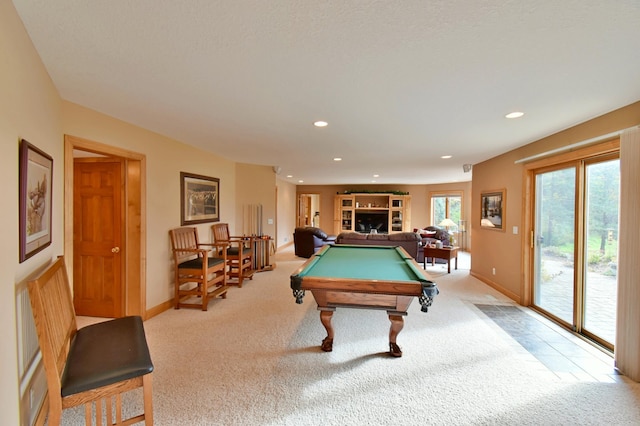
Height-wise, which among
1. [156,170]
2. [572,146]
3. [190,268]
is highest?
[572,146]

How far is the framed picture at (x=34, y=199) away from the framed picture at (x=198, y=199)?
2.04 metres

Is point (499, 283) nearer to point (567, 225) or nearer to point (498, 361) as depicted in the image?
point (567, 225)

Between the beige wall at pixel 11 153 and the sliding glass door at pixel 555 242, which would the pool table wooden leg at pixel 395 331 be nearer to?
the sliding glass door at pixel 555 242

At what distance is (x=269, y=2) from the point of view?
1.25 m

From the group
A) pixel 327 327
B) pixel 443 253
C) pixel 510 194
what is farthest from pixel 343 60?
pixel 443 253

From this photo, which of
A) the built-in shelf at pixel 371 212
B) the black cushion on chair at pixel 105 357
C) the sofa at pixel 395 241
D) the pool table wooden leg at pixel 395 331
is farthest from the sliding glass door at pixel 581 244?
the built-in shelf at pixel 371 212

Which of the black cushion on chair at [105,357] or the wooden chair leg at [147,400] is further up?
the black cushion on chair at [105,357]

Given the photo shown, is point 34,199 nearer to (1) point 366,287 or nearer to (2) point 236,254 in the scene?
(1) point 366,287

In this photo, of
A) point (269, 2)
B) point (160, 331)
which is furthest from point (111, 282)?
point (269, 2)

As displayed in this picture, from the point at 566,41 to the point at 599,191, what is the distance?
87.6 inches

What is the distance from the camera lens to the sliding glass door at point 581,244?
2.81m

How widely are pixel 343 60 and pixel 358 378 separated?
92.2 inches

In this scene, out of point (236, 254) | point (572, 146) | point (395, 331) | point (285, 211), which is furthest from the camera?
Answer: point (285, 211)

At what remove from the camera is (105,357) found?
5.37 ft
